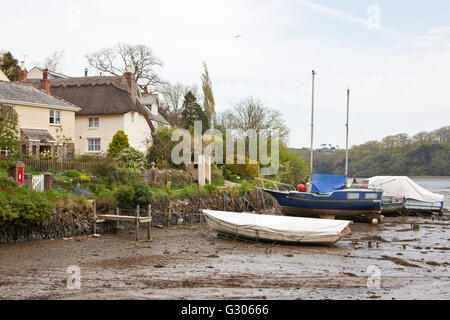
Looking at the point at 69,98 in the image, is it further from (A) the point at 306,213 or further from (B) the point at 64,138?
(A) the point at 306,213

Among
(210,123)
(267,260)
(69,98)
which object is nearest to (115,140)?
(69,98)

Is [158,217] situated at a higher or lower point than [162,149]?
lower

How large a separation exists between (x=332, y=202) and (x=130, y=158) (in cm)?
1564

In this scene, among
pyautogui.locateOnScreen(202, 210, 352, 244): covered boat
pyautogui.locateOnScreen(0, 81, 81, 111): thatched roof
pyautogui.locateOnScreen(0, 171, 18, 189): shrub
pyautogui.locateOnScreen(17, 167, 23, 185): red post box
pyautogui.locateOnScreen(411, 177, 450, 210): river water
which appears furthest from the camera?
pyautogui.locateOnScreen(411, 177, 450, 210): river water

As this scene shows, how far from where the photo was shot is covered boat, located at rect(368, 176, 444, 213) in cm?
3695

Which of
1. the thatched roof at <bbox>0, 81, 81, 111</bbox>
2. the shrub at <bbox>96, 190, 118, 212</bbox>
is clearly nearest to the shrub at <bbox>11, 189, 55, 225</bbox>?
the shrub at <bbox>96, 190, 118, 212</bbox>

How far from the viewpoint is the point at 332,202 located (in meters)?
32.0

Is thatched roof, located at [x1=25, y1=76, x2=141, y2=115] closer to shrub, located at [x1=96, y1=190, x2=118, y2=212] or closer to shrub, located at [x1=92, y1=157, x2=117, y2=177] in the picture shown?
shrub, located at [x1=92, y1=157, x2=117, y2=177]

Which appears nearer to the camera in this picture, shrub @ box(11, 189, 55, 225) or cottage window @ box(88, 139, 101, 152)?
shrub @ box(11, 189, 55, 225)

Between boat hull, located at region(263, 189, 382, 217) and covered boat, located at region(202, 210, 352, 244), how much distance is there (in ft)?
34.2

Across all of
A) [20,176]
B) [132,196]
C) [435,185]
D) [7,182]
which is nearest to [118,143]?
[132,196]

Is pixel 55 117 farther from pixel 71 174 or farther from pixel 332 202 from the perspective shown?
pixel 332 202

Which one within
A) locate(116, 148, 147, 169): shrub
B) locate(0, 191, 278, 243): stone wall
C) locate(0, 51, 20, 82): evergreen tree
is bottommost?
locate(0, 191, 278, 243): stone wall

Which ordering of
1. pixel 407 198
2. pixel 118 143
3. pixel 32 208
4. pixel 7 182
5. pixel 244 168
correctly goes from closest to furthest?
pixel 32 208 < pixel 7 182 < pixel 118 143 < pixel 407 198 < pixel 244 168
